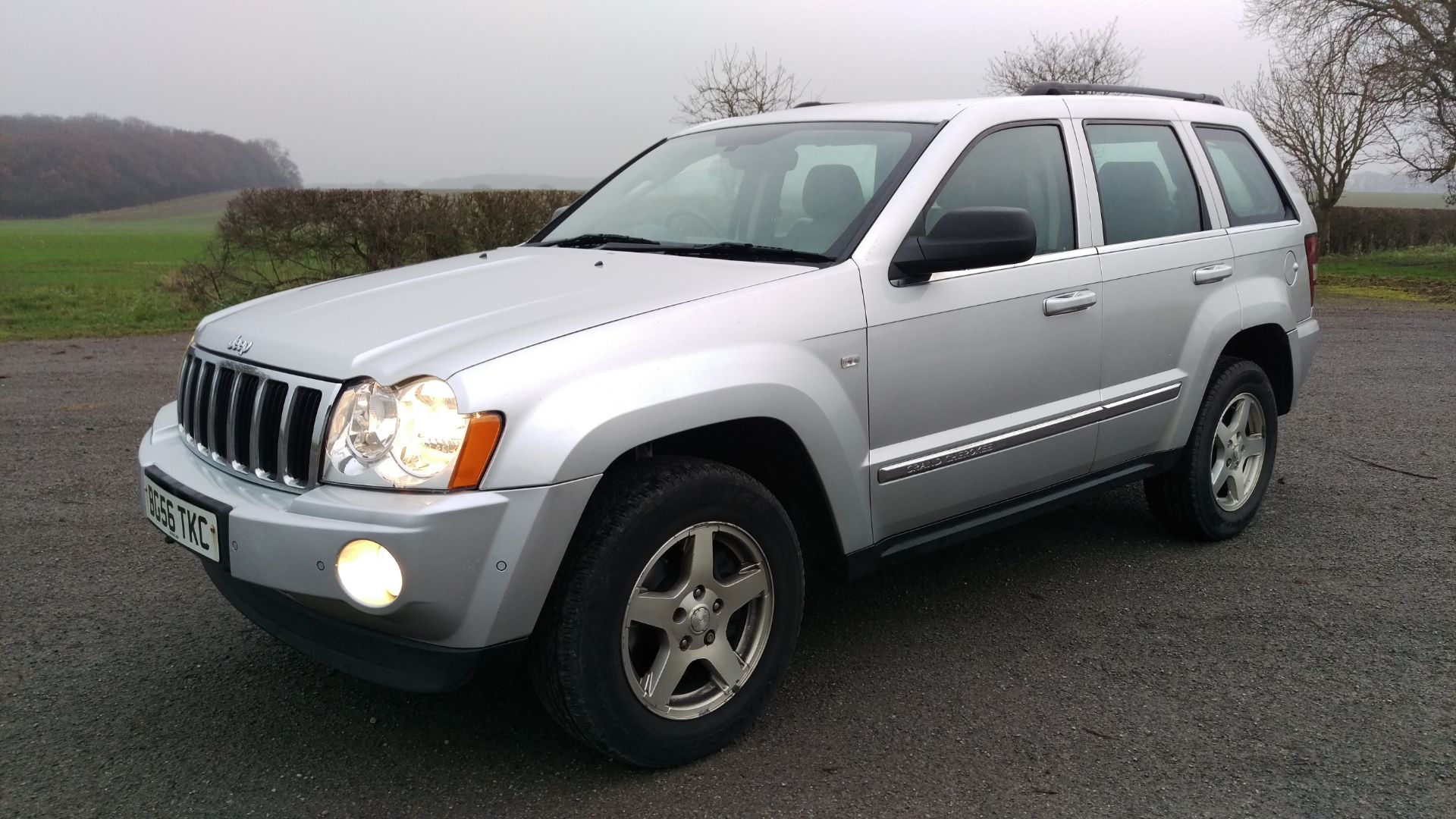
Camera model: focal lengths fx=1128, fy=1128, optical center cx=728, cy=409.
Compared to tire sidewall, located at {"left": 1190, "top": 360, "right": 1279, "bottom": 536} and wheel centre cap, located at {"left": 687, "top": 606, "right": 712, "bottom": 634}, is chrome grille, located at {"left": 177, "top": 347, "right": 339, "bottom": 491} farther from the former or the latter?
tire sidewall, located at {"left": 1190, "top": 360, "right": 1279, "bottom": 536}

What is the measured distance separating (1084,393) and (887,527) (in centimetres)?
99

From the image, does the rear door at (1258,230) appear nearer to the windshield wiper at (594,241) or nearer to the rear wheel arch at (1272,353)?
the rear wheel arch at (1272,353)

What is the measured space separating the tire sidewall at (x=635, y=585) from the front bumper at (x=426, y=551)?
15 centimetres

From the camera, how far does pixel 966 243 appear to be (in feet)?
10.6

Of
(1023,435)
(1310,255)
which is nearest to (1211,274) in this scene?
(1310,255)

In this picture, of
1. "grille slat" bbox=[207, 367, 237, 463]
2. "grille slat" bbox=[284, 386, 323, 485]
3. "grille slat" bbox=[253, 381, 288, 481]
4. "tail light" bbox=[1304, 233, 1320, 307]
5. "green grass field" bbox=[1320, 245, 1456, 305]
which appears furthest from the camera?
"green grass field" bbox=[1320, 245, 1456, 305]

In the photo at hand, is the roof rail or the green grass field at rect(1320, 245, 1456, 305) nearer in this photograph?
the roof rail

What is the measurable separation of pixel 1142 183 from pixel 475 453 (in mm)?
2965

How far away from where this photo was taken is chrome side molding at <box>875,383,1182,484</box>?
3.34m

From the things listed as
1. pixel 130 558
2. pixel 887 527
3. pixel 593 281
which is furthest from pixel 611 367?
pixel 130 558

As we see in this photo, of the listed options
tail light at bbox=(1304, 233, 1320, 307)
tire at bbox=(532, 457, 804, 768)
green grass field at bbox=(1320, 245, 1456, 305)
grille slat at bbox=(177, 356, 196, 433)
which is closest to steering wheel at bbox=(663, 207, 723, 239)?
tire at bbox=(532, 457, 804, 768)

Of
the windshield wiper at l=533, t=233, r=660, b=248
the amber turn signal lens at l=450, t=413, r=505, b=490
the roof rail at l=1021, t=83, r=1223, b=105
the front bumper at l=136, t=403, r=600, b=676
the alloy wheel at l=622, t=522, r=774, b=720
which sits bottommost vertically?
the alloy wheel at l=622, t=522, r=774, b=720

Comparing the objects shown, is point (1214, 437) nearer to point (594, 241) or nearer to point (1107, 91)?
point (1107, 91)

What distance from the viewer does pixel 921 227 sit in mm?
3430
